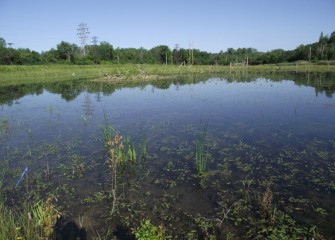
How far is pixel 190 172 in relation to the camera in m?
7.81

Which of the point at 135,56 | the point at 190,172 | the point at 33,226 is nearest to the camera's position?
the point at 33,226

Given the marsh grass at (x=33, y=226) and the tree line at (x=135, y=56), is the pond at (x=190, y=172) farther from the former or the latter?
the tree line at (x=135, y=56)

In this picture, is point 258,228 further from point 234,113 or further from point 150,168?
point 234,113

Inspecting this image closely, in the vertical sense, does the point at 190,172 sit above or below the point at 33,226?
below

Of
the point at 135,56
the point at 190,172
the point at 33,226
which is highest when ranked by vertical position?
the point at 135,56

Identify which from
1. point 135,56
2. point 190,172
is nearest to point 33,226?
point 190,172

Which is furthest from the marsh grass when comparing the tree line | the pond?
the tree line

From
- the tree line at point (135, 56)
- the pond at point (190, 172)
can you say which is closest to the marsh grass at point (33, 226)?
the pond at point (190, 172)

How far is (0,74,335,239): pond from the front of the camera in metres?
5.54

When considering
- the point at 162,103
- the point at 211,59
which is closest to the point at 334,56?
the point at 211,59

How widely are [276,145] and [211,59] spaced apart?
100755mm

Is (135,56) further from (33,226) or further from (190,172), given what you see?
(33,226)

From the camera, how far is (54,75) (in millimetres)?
52250

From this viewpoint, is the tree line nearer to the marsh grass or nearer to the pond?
the pond
